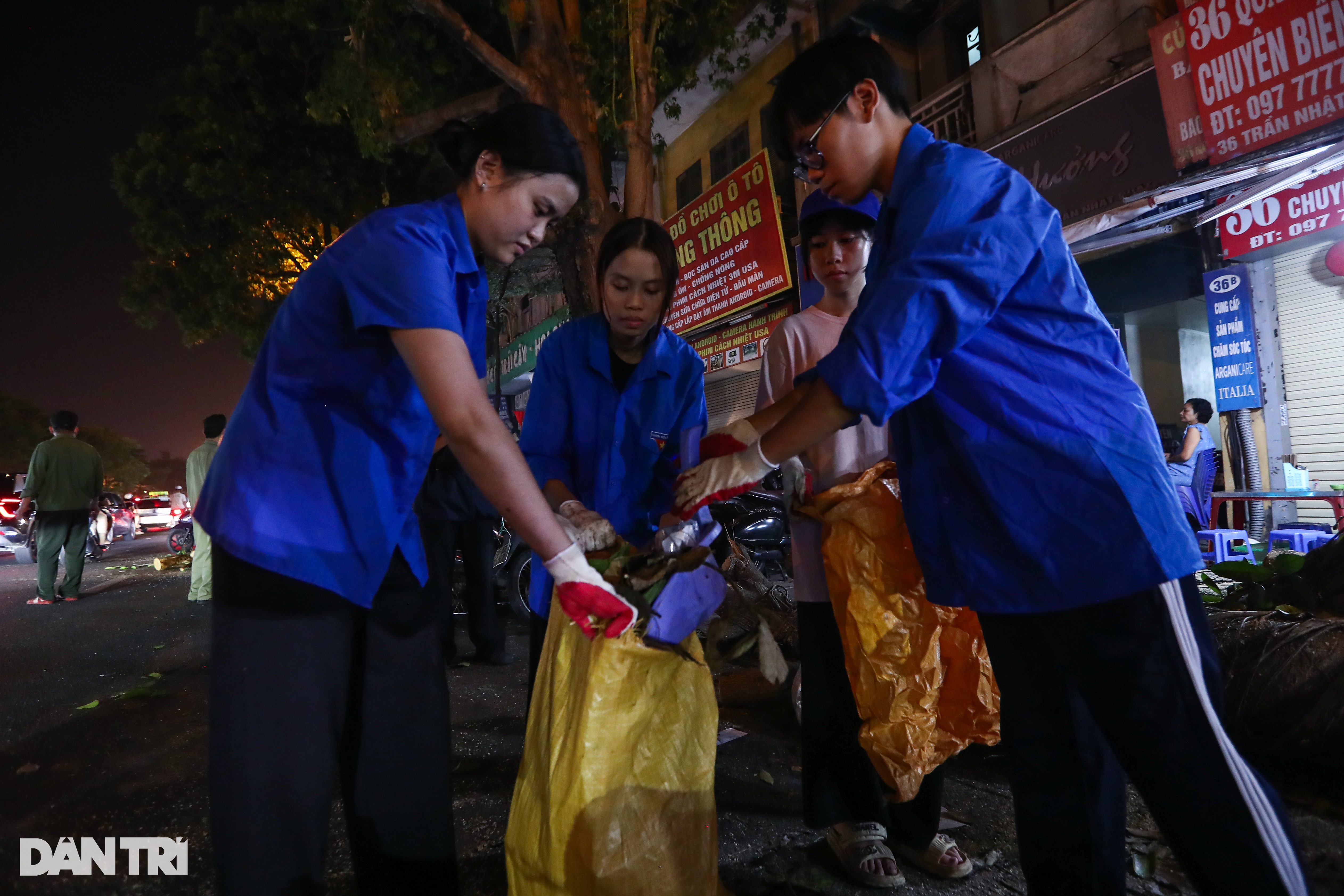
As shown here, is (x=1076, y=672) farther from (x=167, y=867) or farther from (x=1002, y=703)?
(x=167, y=867)

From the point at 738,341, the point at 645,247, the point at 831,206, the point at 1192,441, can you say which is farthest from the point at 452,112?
the point at 1192,441

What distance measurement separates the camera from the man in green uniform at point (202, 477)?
6441mm

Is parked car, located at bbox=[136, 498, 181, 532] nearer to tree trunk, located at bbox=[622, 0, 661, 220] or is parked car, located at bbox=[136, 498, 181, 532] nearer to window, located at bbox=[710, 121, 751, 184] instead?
window, located at bbox=[710, 121, 751, 184]

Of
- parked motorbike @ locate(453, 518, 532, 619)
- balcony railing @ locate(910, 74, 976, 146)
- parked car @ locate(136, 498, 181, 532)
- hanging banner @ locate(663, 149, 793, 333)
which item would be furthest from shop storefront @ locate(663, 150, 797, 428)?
parked car @ locate(136, 498, 181, 532)

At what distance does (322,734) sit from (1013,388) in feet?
4.30

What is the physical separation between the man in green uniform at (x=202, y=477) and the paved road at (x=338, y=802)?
5.90 ft

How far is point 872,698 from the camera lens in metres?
1.82

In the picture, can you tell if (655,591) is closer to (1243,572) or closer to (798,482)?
(798,482)

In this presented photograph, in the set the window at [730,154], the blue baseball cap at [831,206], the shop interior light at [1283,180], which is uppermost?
the window at [730,154]

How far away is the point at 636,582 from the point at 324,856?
710 mm

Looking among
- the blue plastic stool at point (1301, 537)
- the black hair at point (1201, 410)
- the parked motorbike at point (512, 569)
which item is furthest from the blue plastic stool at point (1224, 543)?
the parked motorbike at point (512, 569)

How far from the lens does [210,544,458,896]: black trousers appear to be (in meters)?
1.14

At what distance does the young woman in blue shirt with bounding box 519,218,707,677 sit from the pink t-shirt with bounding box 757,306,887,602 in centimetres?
30

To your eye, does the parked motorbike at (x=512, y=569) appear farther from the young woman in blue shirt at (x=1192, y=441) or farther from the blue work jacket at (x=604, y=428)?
the young woman in blue shirt at (x=1192, y=441)
